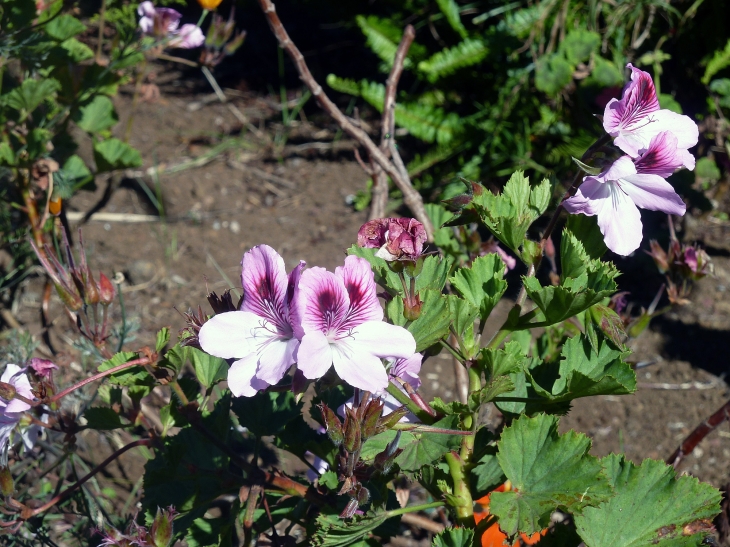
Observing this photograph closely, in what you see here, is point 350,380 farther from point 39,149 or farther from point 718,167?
point 718,167

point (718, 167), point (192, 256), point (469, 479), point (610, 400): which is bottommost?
point (610, 400)

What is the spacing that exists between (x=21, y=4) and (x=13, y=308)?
1.06m

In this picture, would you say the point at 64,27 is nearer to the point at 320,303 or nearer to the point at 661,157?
the point at 320,303

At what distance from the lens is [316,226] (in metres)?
3.21

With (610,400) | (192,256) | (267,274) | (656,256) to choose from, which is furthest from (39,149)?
(610,400)

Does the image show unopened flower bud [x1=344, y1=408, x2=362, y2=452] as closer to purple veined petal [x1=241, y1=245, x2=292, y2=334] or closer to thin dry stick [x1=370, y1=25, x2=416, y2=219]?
Result: purple veined petal [x1=241, y1=245, x2=292, y2=334]

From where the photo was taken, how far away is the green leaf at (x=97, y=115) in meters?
2.26

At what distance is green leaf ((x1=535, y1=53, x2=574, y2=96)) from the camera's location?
9.79 feet

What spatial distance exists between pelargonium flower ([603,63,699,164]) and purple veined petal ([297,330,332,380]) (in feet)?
1.64

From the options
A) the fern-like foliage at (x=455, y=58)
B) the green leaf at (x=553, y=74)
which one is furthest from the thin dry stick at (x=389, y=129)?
the fern-like foliage at (x=455, y=58)

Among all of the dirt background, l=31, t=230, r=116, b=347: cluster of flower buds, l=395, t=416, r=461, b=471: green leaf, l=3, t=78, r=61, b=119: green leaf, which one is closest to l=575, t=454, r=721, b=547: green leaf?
l=395, t=416, r=461, b=471: green leaf

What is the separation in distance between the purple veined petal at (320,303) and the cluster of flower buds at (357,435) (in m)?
0.11

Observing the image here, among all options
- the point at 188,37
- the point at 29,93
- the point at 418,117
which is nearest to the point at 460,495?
the point at 29,93

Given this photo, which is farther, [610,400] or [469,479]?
[610,400]
